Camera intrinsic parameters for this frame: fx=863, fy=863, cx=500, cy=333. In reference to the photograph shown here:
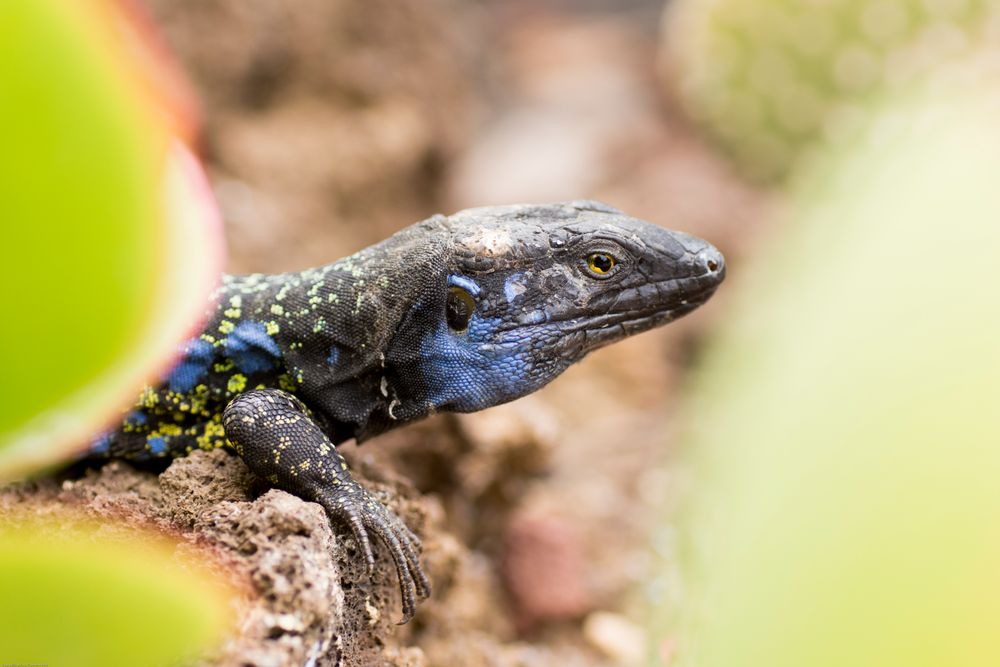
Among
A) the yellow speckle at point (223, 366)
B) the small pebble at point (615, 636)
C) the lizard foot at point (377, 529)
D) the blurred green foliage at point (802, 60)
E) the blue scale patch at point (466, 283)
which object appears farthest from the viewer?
the blurred green foliage at point (802, 60)

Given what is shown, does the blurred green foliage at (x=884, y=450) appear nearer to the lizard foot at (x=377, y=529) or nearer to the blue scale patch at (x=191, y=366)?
the lizard foot at (x=377, y=529)

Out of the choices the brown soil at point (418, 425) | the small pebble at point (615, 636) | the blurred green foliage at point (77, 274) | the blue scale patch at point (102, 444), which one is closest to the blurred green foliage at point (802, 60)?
the brown soil at point (418, 425)

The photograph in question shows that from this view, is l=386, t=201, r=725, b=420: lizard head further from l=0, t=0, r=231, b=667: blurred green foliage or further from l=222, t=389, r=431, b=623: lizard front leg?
l=0, t=0, r=231, b=667: blurred green foliage

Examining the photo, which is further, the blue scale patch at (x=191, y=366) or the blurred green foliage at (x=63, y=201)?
the blue scale patch at (x=191, y=366)

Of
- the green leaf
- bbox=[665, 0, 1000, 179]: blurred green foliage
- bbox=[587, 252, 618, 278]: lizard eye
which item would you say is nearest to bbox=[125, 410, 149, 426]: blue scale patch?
the green leaf

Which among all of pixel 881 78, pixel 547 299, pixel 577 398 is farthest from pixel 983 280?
pixel 881 78

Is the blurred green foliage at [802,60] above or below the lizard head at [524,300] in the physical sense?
above

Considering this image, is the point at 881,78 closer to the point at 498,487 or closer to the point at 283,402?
the point at 498,487

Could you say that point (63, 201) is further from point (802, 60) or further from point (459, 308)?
point (802, 60)

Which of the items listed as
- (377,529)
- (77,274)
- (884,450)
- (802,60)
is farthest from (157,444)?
(802,60)
